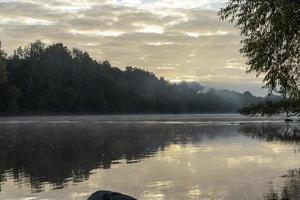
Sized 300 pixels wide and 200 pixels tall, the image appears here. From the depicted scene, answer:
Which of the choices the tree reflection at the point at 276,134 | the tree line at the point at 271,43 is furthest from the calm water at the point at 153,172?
the tree reflection at the point at 276,134

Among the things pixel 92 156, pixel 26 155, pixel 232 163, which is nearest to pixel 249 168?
pixel 232 163

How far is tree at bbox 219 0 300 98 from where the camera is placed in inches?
918

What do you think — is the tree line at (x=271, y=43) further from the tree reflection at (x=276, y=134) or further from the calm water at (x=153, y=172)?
the tree reflection at (x=276, y=134)

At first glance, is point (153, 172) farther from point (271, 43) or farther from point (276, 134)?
point (276, 134)

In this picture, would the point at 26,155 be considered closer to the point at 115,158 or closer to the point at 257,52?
the point at 115,158

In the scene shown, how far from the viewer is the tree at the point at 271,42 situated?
76.5 feet

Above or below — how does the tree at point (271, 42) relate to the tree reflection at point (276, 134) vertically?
above

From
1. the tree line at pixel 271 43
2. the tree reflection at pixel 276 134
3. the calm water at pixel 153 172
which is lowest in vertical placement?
the tree reflection at pixel 276 134

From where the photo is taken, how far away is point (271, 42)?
24.4m

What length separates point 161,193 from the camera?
24.7 m

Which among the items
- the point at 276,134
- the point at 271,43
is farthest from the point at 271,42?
the point at 276,134

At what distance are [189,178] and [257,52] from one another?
9.07 metres

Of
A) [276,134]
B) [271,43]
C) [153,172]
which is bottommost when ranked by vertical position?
[276,134]

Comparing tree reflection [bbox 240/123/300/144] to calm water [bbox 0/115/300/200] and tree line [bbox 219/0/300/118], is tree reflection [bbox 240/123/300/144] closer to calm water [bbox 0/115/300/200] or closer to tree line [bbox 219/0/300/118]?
calm water [bbox 0/115/300/200]
